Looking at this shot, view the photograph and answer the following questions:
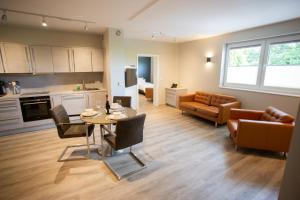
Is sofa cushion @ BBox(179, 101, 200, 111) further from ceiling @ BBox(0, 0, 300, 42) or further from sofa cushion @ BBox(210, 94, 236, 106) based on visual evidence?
ceiling @ BBox(0, 0, 300, 42)

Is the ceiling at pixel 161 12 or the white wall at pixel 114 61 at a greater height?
the ceiling at pixel 161 12

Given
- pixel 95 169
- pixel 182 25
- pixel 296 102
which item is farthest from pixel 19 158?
pixel 296 102

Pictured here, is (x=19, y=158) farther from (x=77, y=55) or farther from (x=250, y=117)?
(x=250, y=117)

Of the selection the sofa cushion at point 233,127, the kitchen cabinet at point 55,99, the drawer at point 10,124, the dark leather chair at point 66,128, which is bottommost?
the drawer at point 10,124

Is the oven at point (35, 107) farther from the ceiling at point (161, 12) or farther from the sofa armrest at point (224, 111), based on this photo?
the sofa armrest at point (224, 111)

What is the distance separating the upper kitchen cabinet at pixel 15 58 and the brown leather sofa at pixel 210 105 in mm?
4663

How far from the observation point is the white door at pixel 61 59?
4.34 meters

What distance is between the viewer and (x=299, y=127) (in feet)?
3.36

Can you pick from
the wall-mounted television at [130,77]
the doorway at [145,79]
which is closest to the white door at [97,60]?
the wall-mounted television at [130,77]

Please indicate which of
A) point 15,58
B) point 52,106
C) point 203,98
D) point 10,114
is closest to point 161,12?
point 203,98

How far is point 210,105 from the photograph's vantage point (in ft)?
16.6

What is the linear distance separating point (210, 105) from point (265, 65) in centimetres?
181

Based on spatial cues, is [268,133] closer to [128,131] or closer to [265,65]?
[265,65]

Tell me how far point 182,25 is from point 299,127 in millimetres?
3570
